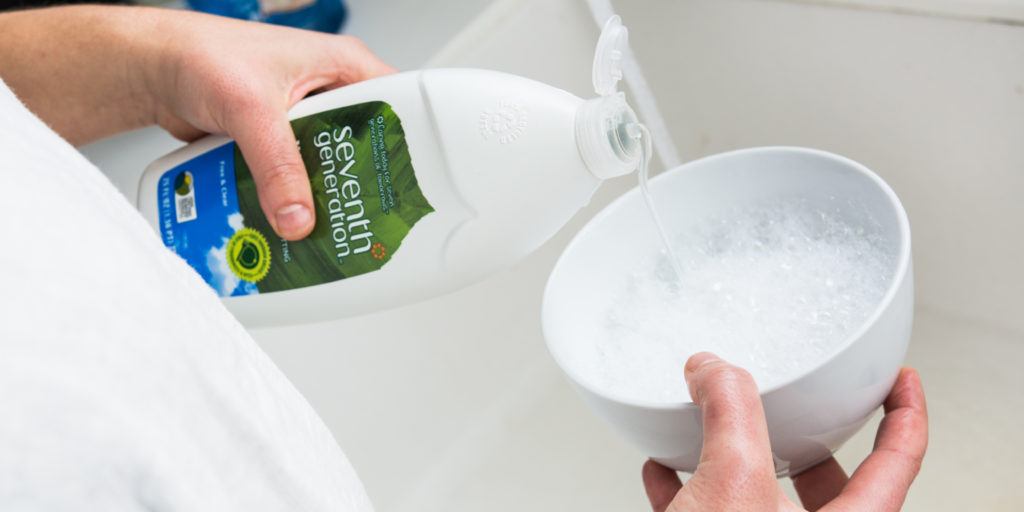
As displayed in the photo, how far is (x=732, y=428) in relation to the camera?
40 centimetres

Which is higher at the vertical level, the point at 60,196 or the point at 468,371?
the point at 60,196

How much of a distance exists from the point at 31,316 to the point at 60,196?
0.04 m

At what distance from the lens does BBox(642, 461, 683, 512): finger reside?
556 mm

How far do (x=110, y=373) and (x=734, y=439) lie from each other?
9.7 inches

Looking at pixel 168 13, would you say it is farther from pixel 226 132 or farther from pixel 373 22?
pixel 373 22

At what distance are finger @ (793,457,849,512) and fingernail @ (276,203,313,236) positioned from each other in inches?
11.9

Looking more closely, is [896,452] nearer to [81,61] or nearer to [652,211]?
[652,211]

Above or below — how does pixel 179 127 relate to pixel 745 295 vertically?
above

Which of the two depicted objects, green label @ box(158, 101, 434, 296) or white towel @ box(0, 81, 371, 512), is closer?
white towel @ box(0, 81, 371, 512)

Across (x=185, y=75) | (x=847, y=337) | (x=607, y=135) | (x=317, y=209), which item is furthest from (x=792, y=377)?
(x=185, y=75)

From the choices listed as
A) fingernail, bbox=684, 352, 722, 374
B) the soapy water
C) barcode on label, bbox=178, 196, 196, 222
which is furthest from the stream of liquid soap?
barcode on label, bbox=178, 196, 196, 222

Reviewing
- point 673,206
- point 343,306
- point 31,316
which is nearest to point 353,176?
point 343,306

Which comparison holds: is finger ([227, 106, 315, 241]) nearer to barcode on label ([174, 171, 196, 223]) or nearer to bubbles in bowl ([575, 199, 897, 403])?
barcode on label ([174, 171, 196, 223])

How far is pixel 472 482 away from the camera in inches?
34.9
